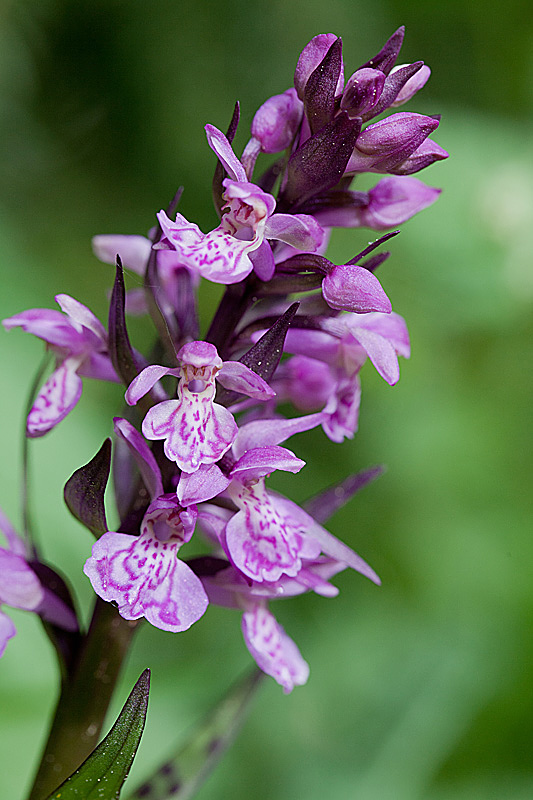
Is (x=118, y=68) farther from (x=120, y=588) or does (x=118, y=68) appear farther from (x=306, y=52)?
(x=120, y=588)

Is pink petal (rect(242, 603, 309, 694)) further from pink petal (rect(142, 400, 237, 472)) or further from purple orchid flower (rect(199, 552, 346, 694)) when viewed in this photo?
pink petal (rect(142, 400, 237, 472))

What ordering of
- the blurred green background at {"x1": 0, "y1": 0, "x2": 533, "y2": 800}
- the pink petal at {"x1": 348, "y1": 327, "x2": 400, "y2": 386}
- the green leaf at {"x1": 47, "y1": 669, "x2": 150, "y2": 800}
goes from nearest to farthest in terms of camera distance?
the green leaf at {"x1": 47, "y1": 669, "x2": 150, "y2": 800}, the pink petal at {"x1": 348, "y1": 327, "x2": 400, "y2": 386}, the blurred green background at {"x1": 0, "y1": 0, "x2": 533, "y2": 800}

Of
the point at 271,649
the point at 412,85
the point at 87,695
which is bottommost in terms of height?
the point at 87,695

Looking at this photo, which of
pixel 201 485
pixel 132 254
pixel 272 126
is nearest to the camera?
pixel 201 485

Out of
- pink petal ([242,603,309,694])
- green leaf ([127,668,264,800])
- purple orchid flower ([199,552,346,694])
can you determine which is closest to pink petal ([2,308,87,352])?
purple orchid flower ([199,552,346,694])

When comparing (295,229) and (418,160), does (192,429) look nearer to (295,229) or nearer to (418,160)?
(295,229)

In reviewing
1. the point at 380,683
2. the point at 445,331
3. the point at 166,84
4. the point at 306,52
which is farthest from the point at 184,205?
the point at 306,52

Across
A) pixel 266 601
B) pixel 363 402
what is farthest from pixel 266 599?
pixel 363 402
